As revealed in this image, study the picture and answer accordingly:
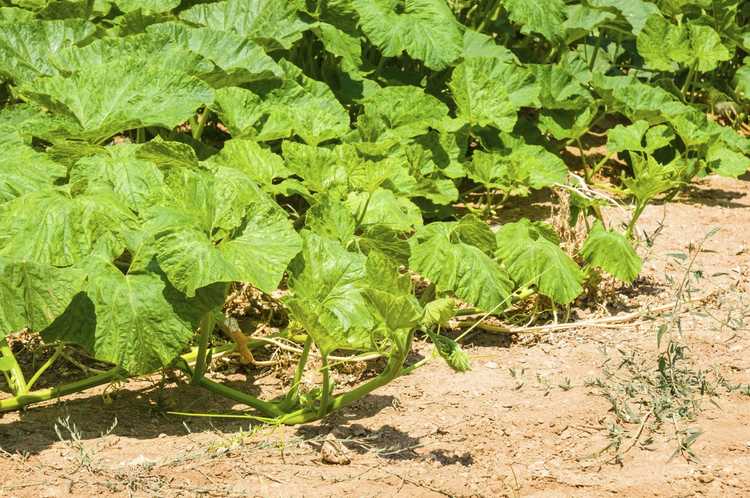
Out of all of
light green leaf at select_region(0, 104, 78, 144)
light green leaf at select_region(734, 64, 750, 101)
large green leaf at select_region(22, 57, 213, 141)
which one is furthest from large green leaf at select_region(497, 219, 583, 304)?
light green leaf at select_region(734, 64, 750, 101)

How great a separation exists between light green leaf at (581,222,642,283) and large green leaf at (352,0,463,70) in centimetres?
114

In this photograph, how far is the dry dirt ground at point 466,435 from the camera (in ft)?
9.63

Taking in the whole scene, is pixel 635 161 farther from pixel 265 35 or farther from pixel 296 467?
pixel 296 467

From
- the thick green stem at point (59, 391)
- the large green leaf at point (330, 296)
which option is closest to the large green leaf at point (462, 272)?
the large green leaf at point (330, 296)

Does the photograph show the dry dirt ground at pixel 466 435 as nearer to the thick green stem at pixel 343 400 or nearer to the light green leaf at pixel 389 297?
the thick green stem at pixel 343 400

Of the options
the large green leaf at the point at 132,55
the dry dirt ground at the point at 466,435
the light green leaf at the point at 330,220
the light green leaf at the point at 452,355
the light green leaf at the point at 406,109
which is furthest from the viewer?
the light green leaf at the point at 406,109

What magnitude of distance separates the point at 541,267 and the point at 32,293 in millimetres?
1735

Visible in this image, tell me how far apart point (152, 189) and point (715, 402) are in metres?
1.76

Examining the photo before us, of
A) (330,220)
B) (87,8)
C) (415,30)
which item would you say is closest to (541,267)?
(330,220)

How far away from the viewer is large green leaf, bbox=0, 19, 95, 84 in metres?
4.21

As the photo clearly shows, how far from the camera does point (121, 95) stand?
12.2 feet

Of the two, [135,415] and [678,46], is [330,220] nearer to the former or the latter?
[135,415]

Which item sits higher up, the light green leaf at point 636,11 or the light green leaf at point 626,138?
the light green leaf at point 636,11

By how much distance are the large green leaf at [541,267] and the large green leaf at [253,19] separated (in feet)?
4.28
